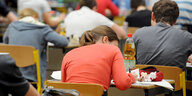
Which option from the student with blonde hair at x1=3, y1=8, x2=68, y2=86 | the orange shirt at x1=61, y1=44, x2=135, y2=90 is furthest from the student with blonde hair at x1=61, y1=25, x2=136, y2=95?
the student with blonde hair at x1=3, y1=8, x2=68, y2=86

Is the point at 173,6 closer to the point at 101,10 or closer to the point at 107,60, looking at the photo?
the point at 107,60

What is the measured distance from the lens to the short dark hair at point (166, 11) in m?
3.63

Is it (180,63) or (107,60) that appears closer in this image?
(107,60)

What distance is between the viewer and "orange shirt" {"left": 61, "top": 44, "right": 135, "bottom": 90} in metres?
2.72

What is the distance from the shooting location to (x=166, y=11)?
3.63 meters

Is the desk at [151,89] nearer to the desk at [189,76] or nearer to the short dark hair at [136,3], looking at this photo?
the desk at [189,76]

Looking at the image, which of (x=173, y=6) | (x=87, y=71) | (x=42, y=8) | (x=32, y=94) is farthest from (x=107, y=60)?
(x=42, y=8)

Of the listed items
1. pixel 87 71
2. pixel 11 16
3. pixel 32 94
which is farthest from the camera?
pixel 11 16

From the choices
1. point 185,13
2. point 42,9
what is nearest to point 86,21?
point 185,13

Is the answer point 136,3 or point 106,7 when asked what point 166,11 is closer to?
point 136,3

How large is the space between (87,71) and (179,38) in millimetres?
1032

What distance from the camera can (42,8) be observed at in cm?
709

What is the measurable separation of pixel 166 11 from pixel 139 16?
2816 mm

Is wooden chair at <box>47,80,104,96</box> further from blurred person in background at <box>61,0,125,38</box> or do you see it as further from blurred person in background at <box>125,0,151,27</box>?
blurred person in background at <box>125,0,151,27</box>
